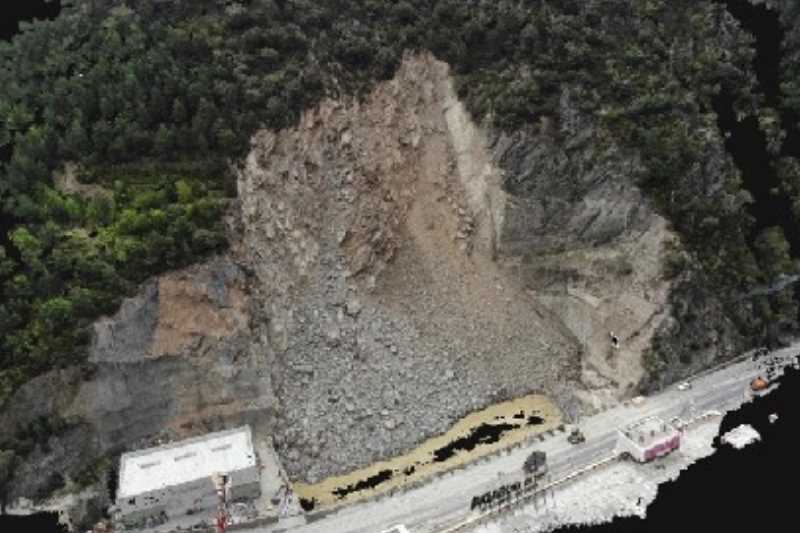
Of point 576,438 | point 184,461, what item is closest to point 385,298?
point 576,438

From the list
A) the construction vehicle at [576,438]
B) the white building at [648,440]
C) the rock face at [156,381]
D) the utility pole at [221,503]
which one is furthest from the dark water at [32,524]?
the white building at [648,440]

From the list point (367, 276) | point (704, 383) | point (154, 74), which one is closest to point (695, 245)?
point (704, 383)

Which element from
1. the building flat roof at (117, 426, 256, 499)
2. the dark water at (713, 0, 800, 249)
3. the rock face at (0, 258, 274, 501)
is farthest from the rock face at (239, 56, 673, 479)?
the dark water at (713, 0, 800, 249)

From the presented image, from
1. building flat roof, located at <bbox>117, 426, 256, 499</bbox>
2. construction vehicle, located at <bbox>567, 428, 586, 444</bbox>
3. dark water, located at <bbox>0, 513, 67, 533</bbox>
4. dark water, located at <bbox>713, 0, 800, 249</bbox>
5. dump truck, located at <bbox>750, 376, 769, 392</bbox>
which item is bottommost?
construction vehicle, located at <bbox>567, 428, 586, 444</bbox>

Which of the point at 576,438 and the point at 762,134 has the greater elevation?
the point at 762,134

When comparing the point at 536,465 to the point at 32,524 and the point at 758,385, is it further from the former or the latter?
the point at 32,524

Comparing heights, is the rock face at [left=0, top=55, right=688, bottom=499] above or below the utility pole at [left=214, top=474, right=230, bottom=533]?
above

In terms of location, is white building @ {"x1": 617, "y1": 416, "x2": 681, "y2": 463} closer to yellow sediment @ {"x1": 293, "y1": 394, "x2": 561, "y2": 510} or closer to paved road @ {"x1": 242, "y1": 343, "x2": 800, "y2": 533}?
paved road @ {"x1": 242, "y1": 343, "x2": 800, "y2": 533}
